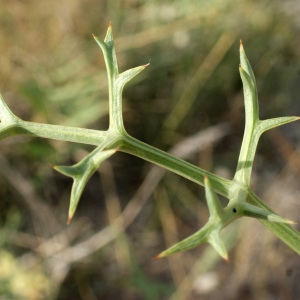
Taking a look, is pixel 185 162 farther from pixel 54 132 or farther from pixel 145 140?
pixel 145 140

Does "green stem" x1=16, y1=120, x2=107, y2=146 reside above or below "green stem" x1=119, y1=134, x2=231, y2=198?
above

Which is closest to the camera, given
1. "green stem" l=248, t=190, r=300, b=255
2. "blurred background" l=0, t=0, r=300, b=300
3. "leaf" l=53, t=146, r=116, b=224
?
"leaf" l=53, t=146, r=116, b=224

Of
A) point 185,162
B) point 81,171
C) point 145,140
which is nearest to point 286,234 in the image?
point 185,162

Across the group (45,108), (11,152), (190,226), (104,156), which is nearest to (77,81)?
(45,108)

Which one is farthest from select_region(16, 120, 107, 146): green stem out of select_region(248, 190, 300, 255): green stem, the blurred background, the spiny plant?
the blurred background

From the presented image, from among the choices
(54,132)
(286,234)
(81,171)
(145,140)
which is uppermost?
(145,140)

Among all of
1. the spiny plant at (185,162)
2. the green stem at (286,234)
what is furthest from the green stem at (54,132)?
the green stem at (286,234)

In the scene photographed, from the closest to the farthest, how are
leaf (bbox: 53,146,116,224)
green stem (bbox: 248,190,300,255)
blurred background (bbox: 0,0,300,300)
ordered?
leaf (bbox: 53,146,116,224), green stem (bbox: 248,190,300,255), blurred background (bbox: 0,0,300,300)

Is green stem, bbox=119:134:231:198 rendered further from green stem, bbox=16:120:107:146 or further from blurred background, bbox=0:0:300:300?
blurred background, bbox=0:0:300:300
